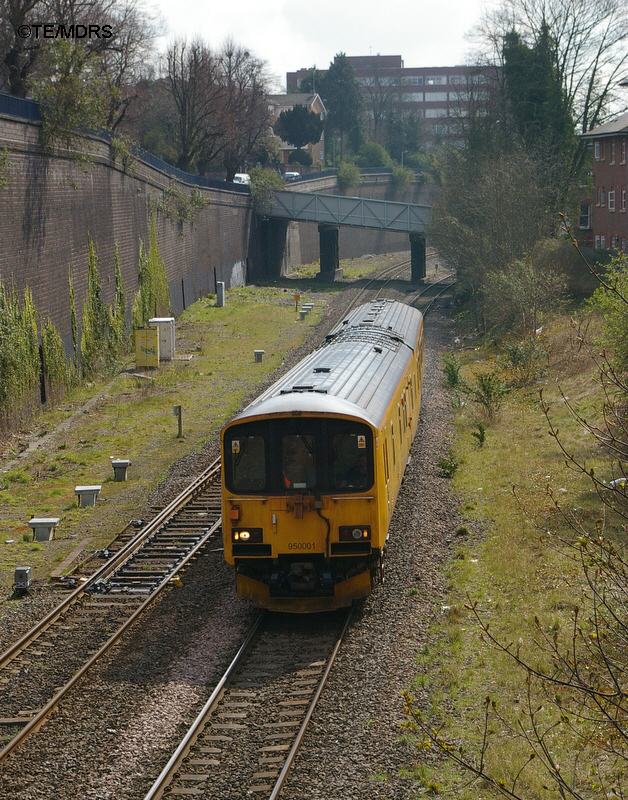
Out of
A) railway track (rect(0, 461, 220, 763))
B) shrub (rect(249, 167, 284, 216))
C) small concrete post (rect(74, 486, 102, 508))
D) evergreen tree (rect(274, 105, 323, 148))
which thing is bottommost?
railway track (rect(0, 461, 220, 763))

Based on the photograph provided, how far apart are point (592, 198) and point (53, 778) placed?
145 ft

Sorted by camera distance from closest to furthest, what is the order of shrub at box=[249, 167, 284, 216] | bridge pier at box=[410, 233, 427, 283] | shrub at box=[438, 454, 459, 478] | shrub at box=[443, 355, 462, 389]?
1. shrub at box=[438, 454, 459, 478]
2. shrub at box=[443, 355, 462, 389]
3. bridge pier at box=[410, 233, 427, 283]
4. shrub at box=[249, 167, 284, 216]

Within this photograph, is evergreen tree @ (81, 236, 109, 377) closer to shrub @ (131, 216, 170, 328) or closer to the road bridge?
shrub @ (131, 216, 170, 328)

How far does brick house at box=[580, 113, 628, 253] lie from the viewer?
133 feet

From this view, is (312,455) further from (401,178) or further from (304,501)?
(401,178)

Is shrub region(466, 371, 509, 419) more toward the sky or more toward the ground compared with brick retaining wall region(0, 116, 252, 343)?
more toward the ground

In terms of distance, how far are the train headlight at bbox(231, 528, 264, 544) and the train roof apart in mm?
1275

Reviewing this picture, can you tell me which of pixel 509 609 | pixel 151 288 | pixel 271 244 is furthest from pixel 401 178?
pixel 509 609

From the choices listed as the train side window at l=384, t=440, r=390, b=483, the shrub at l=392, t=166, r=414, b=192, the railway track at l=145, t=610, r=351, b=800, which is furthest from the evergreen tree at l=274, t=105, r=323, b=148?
the railway track at l=145, t=610, r=351, b=800

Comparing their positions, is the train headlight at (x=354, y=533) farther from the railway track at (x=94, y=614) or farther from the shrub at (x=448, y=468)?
the shrub at (x=448, y=468)

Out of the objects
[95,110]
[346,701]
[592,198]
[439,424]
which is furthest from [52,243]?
[592,198]

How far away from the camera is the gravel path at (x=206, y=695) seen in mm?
7754

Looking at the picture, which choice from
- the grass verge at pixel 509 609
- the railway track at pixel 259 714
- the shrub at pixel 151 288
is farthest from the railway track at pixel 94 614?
the shrub at pixel 151 288

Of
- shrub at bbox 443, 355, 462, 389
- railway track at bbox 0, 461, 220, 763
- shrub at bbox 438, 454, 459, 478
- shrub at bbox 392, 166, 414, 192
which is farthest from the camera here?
shrub at bbox 392, 166, 414, 192
